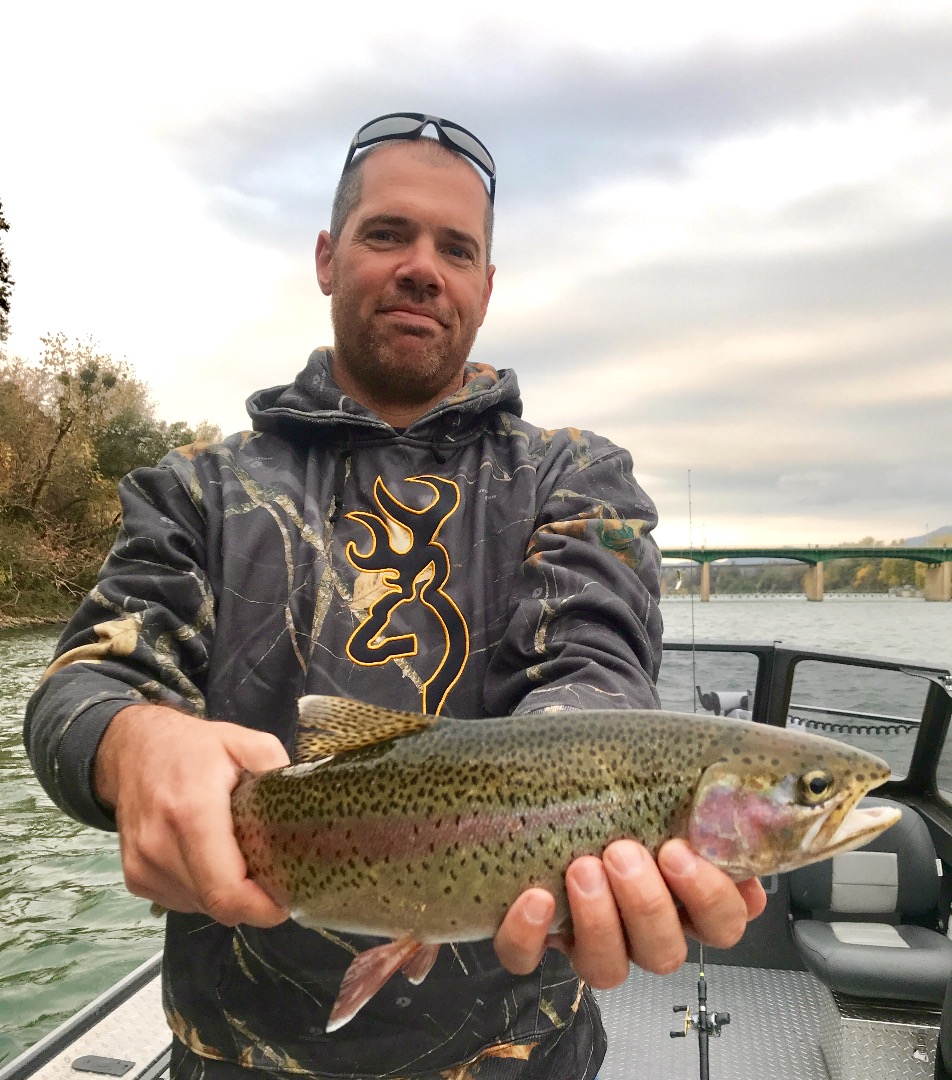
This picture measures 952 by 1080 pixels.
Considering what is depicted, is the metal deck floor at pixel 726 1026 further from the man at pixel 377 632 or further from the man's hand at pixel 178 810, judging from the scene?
the man's hand at pixel 178 810

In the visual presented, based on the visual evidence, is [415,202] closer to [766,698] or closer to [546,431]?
[546,431]

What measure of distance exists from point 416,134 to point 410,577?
5.82 feet

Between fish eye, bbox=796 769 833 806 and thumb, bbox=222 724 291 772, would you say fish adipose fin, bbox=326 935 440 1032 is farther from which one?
fish eye, bbox=796 769 833 806

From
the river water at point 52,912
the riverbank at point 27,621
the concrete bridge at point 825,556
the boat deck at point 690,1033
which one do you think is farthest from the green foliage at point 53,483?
the boat deck at point 690,1033

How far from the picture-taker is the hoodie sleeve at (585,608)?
2.49 m

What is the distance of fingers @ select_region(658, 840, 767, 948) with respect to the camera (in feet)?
6.61

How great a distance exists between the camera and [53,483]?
152ft

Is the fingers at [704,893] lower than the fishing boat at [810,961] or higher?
higher

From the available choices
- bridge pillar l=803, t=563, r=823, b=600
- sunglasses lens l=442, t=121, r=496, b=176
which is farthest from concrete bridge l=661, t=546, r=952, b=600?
sunglasses lens l=442, t=121, r=496, b=176

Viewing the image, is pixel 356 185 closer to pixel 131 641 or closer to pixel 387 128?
pixel 387 128

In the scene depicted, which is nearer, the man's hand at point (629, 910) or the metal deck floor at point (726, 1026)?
the man's hand at point (629, 910)

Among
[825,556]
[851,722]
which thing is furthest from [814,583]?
[851,722]

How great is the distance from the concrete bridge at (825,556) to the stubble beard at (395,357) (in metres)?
14.2

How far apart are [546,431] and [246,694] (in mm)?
1478
